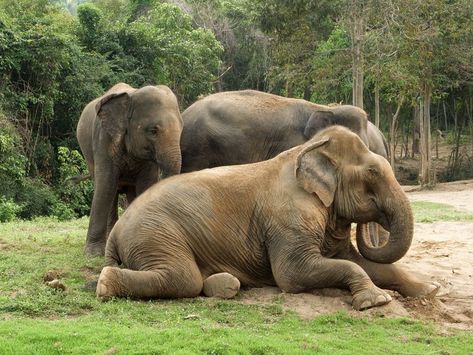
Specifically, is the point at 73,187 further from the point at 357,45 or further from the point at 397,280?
the point at 397,280

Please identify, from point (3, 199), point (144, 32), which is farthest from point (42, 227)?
point (144, 32)

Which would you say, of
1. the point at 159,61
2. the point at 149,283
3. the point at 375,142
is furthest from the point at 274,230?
the point at 159,61

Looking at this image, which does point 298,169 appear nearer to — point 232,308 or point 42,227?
point 232,308

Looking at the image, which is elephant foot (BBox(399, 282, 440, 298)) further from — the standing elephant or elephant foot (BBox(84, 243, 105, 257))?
elephant foot (BBox(84, 243, 105, 257))

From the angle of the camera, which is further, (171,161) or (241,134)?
(241,134)

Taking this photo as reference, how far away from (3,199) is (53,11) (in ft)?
38.8

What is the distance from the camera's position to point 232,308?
6539 millimetres

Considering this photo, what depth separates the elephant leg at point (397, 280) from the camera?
7301 mm

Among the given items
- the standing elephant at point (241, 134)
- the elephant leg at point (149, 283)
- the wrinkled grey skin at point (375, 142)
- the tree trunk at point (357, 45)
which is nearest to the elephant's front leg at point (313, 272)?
the elephant leg at point (149, 283)

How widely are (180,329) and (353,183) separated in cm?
237

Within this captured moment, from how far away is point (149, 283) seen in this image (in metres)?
6.70

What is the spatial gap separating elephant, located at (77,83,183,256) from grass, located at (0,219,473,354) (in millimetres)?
2048

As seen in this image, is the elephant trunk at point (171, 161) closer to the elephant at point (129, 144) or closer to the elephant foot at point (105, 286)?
the elephant at point (129, 144)

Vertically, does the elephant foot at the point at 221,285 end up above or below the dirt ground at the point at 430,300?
above
